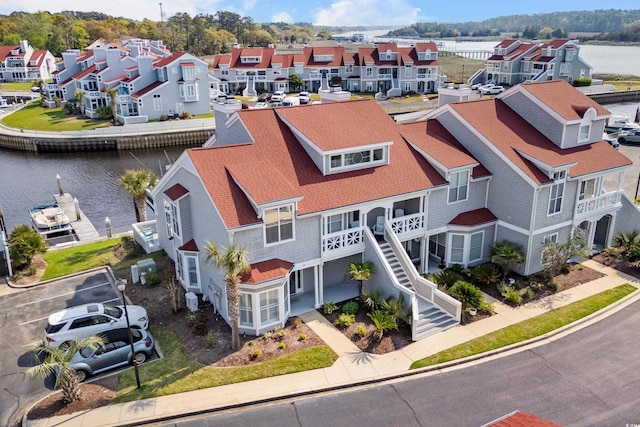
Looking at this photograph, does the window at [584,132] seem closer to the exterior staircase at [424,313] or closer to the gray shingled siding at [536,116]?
the gray shingled siding at [536,116]

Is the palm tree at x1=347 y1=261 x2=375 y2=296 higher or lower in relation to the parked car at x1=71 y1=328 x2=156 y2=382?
higher

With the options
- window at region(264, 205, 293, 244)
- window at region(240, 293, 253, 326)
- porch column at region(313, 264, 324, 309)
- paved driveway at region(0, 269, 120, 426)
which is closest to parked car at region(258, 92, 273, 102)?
paved driveway at region(0, 269, 120, 426)

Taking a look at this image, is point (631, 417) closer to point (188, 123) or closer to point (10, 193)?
point (10, 193)

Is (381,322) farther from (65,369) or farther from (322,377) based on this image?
(65,369)

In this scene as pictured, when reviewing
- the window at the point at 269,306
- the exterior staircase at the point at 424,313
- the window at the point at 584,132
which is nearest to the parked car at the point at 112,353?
the window at the point at 269,306

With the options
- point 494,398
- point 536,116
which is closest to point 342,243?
point 494,398

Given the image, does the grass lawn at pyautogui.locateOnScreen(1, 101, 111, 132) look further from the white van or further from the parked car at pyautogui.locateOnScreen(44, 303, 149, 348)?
the parked car at pyautogui.locateOnScreen(44, 303, 149, 348)
